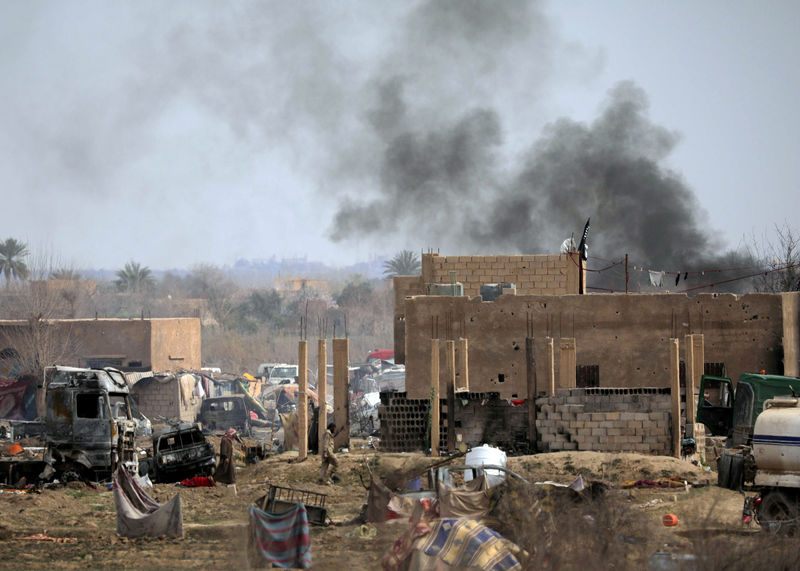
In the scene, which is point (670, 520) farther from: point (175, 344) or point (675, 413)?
point (175, 344)

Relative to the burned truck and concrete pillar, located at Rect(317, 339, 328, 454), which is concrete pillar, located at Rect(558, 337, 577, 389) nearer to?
concrete pillar, located at Rect(317, 339, 328, 454)

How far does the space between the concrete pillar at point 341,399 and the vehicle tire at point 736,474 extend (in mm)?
11892

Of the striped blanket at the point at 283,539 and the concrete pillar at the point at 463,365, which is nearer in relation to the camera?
the striped blanket at the point at 283,539

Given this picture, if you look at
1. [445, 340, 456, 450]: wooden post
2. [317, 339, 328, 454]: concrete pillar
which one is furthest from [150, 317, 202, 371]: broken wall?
[445, 340, 456, 450]: wooden post

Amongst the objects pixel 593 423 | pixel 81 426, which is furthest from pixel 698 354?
pixel 81 426

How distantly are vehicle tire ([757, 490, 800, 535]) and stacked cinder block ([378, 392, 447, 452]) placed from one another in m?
12.0

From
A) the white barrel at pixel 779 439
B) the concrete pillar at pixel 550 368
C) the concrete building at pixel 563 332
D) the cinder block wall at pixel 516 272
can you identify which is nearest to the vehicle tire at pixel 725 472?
the white barrel at pixel 779 439

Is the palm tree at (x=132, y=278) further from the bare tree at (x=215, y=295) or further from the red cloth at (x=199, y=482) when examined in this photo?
the red cloth at (x=199, y=482)

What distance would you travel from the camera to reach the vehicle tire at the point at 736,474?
667 inches

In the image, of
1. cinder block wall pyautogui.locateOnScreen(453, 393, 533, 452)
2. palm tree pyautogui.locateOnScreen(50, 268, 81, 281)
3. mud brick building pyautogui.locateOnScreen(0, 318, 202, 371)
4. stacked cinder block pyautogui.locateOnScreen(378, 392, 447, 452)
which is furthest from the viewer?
palm tree pyautogui.locateOnScreen(50, 268, 81, 281)

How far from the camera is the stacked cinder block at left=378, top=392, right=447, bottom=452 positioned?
26.8 metres

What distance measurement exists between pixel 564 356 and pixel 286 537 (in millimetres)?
14241

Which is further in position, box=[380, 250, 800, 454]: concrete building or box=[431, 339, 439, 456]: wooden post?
box=[380, 250, 800, 454]: concrete building

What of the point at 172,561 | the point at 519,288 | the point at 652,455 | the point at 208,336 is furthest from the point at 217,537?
the point at 208,336
